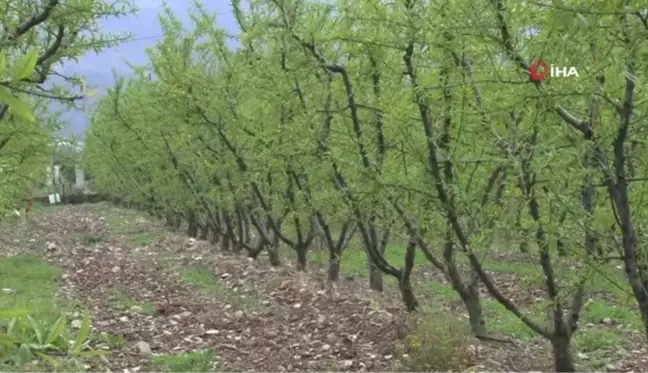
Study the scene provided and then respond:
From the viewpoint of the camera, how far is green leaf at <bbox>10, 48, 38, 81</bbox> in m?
1.17

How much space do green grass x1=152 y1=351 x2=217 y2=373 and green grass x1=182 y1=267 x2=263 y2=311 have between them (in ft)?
9.88

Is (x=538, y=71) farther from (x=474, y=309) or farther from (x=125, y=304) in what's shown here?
(x=125, y=304)

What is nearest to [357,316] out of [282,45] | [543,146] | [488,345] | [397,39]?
[488,345]

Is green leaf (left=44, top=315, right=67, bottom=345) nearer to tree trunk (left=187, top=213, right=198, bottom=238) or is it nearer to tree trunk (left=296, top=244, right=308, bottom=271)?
tree trunk (left=296, top=244, right=308, bottom=271)

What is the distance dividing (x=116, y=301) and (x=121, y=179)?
26.7m

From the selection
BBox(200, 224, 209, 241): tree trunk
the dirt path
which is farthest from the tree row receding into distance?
BBox(200, 224, 209, 241): tree trunk

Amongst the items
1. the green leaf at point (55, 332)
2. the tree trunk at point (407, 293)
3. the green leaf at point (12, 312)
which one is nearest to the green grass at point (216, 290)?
the tree trunk at point (407, 293)

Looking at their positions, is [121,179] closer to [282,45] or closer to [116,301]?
[116,301]

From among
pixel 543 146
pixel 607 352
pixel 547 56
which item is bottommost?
pixel 607 352

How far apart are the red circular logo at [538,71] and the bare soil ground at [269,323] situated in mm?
3884

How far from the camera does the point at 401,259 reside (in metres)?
22.0

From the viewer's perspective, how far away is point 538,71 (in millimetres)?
4145

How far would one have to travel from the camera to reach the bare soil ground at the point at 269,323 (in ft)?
26.2

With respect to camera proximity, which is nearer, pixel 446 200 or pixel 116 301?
pixel 446 200
